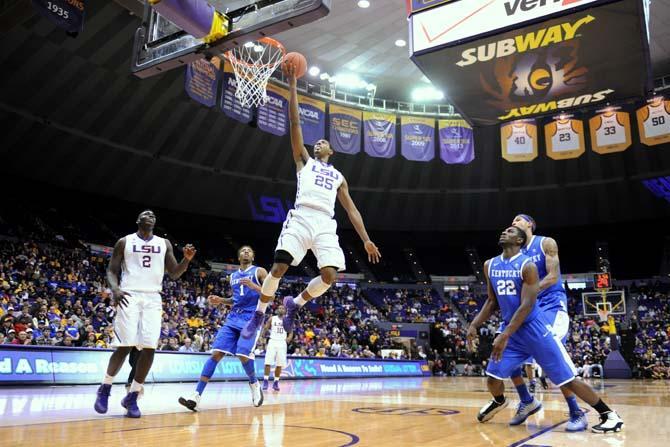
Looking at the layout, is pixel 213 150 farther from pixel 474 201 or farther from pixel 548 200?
pixel 548 200

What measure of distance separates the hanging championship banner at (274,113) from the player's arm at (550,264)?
16327mm

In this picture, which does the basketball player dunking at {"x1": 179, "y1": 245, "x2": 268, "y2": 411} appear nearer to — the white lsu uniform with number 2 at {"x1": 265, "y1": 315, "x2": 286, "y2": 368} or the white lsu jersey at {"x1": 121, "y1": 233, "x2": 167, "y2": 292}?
the white lsu jersey at {"x1": 121, "y1": 233, "x2": 167, "y2": 292}

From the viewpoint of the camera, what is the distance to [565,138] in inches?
882

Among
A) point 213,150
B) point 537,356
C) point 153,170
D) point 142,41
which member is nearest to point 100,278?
point 153,170

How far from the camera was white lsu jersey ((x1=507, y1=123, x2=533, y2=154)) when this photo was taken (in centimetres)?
2234

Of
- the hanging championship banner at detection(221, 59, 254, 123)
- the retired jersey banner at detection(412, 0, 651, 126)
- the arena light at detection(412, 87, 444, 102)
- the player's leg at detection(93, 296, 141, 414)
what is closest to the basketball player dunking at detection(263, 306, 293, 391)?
the retired jersey banner at detection(412, 0, 651, 126)

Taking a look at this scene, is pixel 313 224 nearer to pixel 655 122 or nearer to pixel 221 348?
pixel 221 348

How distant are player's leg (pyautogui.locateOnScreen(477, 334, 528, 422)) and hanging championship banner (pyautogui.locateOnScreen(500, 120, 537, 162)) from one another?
58.9ft

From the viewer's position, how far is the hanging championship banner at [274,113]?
21.0m

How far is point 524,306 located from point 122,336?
387 centimetres

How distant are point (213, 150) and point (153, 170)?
2.77m

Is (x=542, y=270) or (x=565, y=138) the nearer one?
(x=542, y=270)

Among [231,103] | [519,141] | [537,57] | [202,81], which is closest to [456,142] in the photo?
[519,141]

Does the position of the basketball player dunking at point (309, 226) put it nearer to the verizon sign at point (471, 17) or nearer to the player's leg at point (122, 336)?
the player's leg at point (122, 336)
